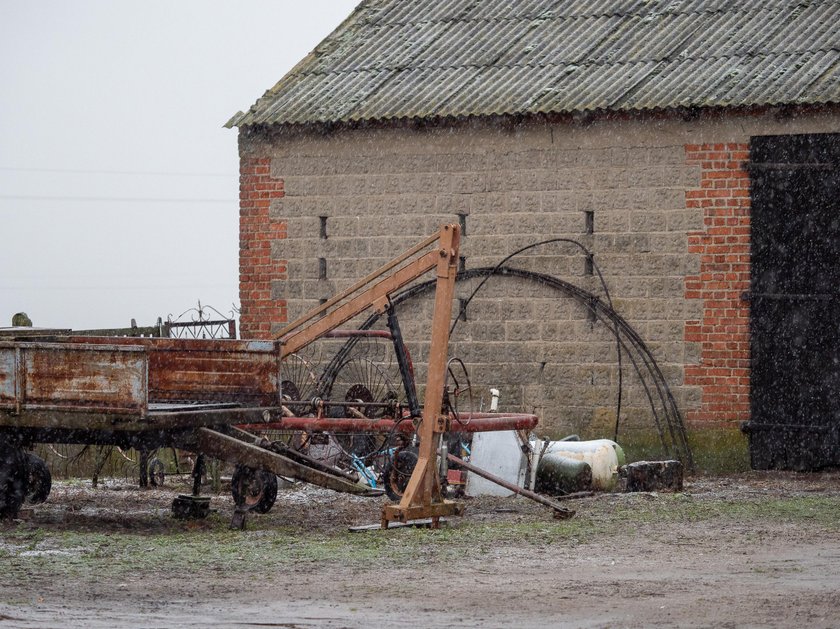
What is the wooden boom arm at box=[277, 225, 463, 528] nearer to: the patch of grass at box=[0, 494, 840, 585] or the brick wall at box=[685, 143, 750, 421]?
the patch of grass at box=[0, 494, 840, 585]

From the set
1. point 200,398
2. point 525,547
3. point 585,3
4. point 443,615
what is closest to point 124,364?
point 200,398

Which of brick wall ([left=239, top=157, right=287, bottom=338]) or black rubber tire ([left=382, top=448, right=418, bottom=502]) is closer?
black rubber tire ([left=382, top=448, right=418, bottom=502])

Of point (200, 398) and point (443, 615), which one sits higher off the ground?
point (200, 398)

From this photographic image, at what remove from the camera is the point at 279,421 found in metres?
12.2

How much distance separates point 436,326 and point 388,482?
75.6 inches

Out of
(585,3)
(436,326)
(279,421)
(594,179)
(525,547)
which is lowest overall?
(525,547)

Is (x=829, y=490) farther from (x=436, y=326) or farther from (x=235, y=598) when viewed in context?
(x=235, y=598)

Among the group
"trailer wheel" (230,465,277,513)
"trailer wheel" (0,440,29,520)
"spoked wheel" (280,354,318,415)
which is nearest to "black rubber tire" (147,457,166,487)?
"spoked wheel" (280,354,318,415)

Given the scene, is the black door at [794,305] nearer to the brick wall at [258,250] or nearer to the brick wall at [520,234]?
the brick wall at [520,234]

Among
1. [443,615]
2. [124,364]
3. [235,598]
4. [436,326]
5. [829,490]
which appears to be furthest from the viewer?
[829,490]

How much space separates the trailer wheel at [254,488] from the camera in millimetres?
12070

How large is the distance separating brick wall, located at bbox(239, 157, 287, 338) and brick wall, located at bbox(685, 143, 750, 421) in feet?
15.1

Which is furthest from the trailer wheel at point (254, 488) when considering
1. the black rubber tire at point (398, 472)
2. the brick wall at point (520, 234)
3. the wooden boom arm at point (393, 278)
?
the brick wall at point (520, 234)

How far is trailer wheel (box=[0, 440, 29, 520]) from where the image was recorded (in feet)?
36.9
